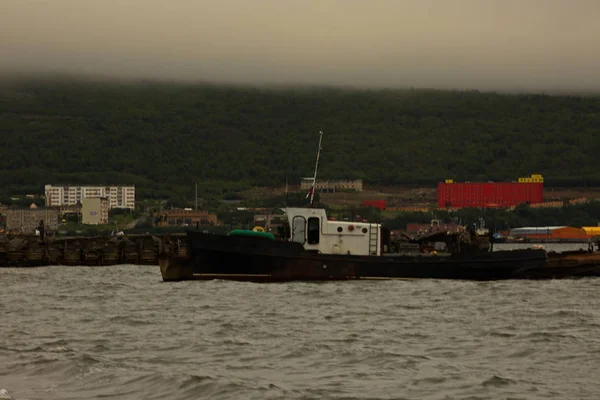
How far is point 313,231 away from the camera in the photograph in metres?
50.5

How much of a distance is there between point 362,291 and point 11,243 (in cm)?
4157

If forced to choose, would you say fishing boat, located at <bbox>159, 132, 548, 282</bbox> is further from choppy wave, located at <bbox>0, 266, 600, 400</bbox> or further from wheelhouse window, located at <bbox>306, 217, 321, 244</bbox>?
choppy wave, located at <bbox>0, 266, 600, 400</bbox>

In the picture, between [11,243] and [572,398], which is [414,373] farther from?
[11,243]

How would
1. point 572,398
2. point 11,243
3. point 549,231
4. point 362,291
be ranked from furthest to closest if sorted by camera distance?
1. point 549,231
2. point 11,243
3. point 362,291
4. point 572,398

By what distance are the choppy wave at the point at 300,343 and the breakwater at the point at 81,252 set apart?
2955 centimetres

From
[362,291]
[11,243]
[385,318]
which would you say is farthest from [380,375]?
[11,243]

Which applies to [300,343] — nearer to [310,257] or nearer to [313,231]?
[310,257]

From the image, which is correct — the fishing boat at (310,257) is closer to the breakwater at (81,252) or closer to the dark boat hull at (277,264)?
the dark boat hull at (277,264)

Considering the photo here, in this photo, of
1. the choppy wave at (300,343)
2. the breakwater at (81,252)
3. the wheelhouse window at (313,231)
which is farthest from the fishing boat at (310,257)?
the breakwater at (81,252)

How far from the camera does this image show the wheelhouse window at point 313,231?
5050 centimetres

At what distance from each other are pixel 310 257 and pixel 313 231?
4.12 ft

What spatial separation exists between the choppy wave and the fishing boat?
232 centimetres

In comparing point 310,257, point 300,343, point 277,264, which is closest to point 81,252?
point 277,264

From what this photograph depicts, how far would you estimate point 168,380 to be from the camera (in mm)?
24297
